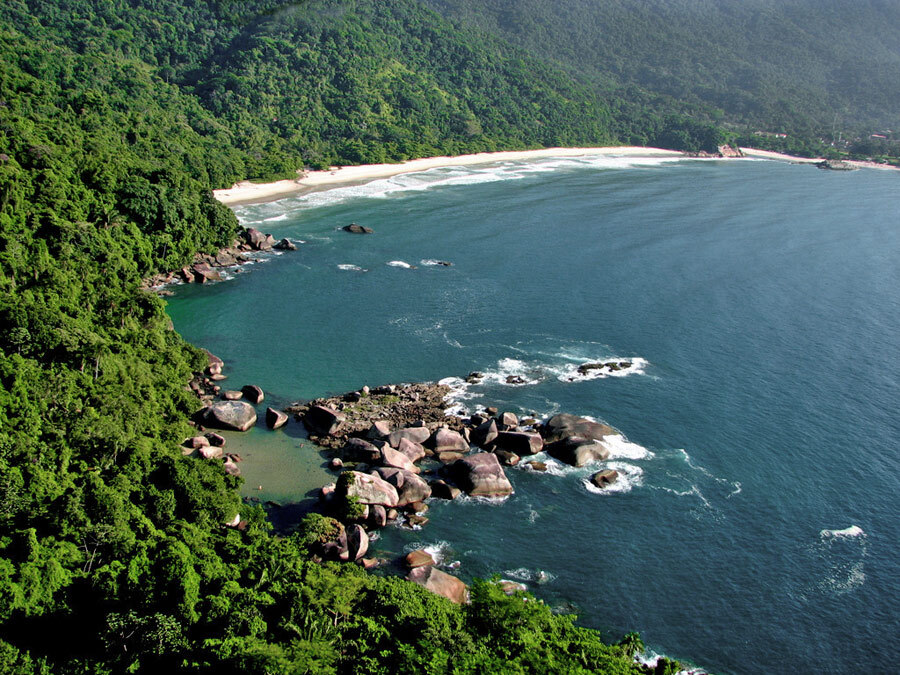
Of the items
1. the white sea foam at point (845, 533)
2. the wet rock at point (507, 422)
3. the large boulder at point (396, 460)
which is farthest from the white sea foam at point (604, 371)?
the white sea foam at point (845, 533)

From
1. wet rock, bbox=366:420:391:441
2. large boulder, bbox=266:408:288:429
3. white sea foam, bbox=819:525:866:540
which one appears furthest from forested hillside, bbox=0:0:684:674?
white sea foam, bbox=819:525:866:540

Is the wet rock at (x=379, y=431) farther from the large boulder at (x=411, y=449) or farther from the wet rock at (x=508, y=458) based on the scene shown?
the wet rock at (x=508, y=458)

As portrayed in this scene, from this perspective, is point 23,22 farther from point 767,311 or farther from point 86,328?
→ point 767,311

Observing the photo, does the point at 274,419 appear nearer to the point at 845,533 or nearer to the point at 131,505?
the point at 131,505

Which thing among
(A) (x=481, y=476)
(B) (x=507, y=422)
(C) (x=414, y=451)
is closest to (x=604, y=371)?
(B) (x=507, y=422)

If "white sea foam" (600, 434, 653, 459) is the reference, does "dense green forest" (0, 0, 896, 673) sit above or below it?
above

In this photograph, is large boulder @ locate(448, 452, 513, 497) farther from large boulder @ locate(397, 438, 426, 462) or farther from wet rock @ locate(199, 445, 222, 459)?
wet rock @ locate(199, 445, 222, 459)
